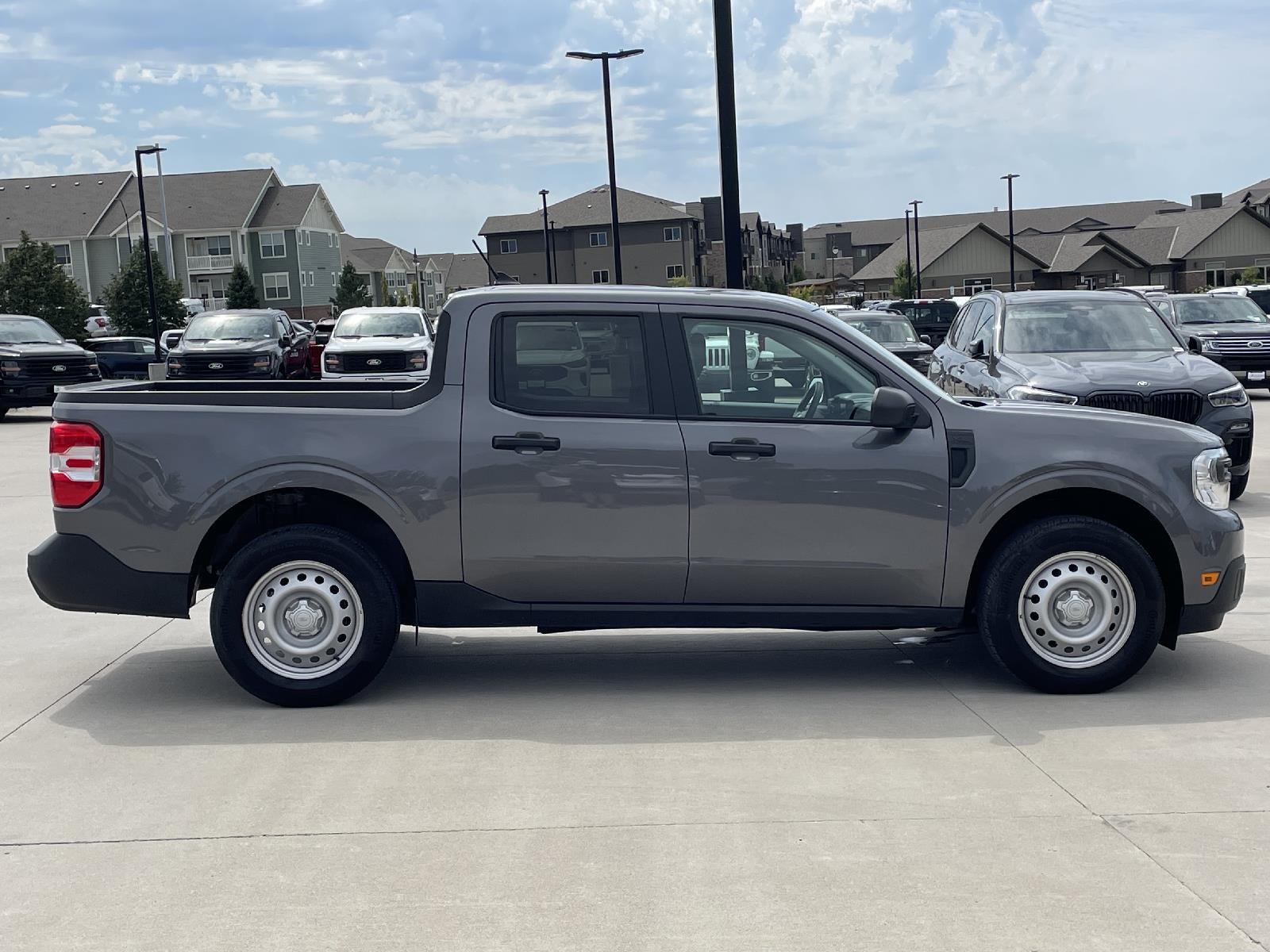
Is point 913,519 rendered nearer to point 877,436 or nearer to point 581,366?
point 877,436

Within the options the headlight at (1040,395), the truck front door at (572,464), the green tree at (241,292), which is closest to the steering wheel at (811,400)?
the truck front door at (572,464)

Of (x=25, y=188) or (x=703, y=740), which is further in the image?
(x=25, y=188)

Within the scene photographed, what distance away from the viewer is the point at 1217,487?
646 centimetres

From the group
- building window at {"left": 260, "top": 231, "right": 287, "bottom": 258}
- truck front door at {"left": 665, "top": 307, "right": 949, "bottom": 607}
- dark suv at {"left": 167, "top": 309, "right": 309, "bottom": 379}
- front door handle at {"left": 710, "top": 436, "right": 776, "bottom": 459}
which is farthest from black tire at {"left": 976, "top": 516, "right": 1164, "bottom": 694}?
building window at {"left": 260, "top": 231, "right": 287, "bottom": 258}

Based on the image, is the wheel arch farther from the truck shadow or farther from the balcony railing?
the balcony railing

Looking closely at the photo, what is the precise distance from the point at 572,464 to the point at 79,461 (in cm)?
222

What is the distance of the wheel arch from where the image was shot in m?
6.43

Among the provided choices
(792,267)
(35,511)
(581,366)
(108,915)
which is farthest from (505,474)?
(792,267)

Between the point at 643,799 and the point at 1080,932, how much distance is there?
1684mm

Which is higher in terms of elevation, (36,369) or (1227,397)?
(36,369)

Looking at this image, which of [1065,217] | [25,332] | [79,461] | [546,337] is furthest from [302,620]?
[1065,217]

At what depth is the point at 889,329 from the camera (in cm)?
2511

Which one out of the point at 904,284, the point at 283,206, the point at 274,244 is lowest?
the point at 904,284

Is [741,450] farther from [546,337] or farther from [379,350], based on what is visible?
[379,350]
